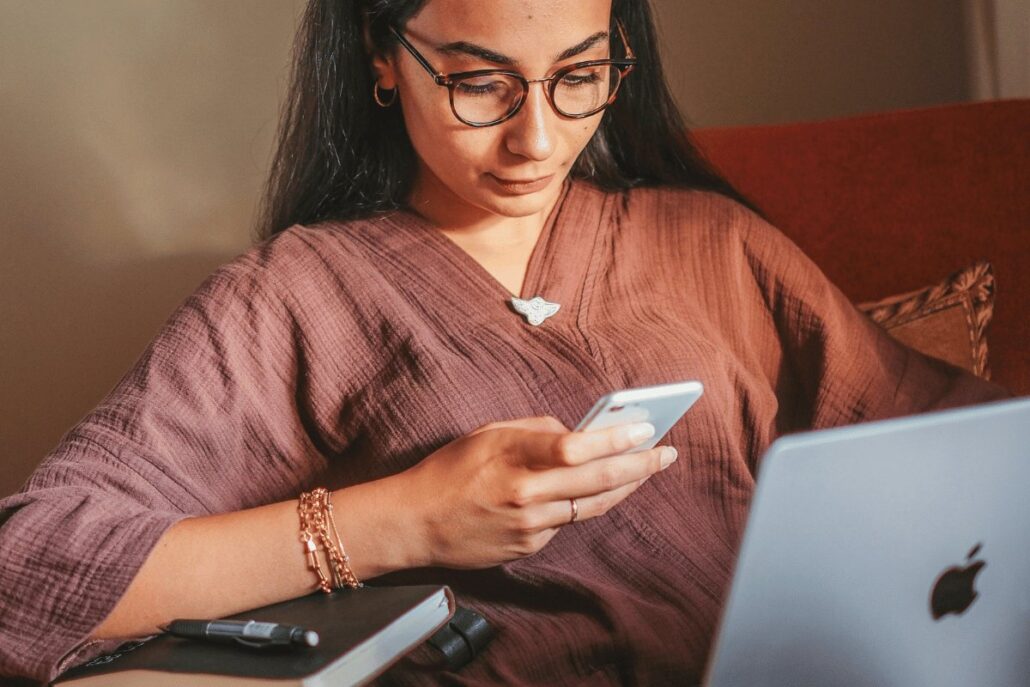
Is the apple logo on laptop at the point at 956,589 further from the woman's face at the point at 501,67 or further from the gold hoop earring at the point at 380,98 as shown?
the gold hoop earring at the point at 380,98

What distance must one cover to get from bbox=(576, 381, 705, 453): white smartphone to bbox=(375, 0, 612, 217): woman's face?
369 mm

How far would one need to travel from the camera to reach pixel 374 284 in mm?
1257

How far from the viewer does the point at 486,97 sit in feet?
3.83

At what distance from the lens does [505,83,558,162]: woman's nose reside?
1.16 m

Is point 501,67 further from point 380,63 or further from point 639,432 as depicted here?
point 639,432

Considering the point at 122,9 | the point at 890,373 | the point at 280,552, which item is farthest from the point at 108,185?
the point at 890,373

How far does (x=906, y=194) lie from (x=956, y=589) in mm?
982

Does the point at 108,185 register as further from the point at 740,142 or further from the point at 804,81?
the point at 804,81

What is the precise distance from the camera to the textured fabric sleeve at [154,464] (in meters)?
0.96

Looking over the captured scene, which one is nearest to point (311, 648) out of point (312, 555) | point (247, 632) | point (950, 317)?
point (247, 632)

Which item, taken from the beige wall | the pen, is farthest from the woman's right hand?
the beige wall

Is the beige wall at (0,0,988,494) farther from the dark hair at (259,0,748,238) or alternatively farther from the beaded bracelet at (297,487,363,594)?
the beaded bracelet at (297,487,363,594)

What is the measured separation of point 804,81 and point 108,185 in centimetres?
131

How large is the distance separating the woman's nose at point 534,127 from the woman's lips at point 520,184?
0.13ft
